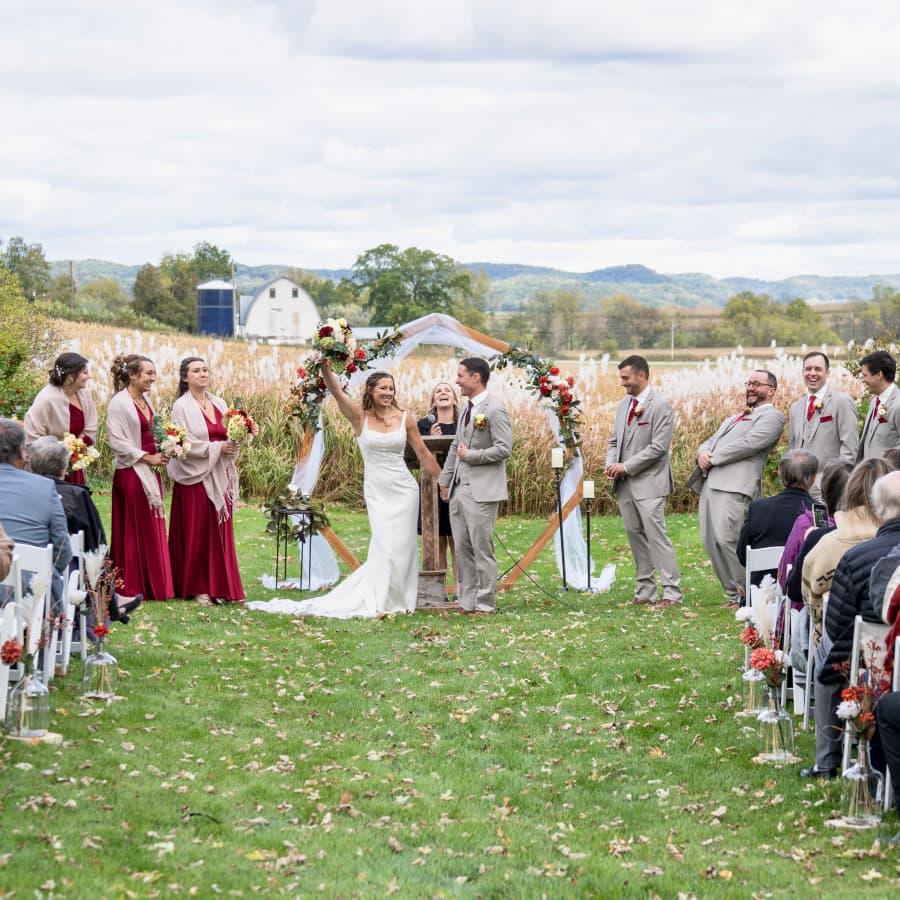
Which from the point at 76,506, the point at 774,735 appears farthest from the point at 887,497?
the point at 76,506

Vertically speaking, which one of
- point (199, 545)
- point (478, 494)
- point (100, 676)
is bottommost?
point (100, 676)

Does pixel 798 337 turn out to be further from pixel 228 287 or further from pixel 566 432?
pixel 566 432

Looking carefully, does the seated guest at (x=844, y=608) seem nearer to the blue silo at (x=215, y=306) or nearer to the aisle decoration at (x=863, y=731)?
the aisle decoration at (x=863, y=731)

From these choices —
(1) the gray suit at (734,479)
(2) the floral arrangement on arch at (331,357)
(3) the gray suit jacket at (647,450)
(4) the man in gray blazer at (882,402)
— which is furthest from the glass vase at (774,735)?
(2) the floral arrangement on arch at (331,357)

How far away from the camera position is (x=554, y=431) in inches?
524

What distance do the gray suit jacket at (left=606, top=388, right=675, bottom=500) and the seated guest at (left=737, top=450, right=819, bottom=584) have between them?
251 cm

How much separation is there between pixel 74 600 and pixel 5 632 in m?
1.72

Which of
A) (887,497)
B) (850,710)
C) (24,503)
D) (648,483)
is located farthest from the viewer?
(648,483)

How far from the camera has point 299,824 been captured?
19.1ft

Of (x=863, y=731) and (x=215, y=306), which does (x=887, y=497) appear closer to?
(x=863, y=731)

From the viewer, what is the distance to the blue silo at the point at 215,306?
248 feet

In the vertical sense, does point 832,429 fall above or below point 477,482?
above

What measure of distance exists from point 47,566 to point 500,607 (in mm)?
5809

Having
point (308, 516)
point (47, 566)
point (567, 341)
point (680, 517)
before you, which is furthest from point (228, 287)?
point (47, 566)
